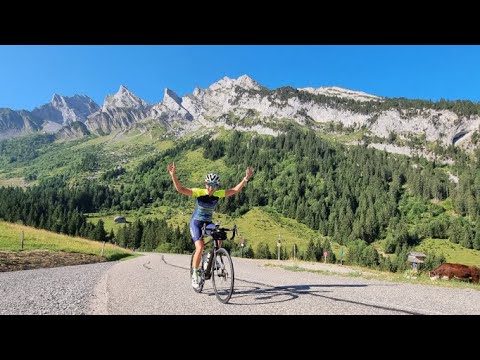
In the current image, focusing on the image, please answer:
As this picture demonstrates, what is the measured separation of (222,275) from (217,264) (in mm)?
521

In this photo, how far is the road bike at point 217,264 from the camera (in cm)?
995

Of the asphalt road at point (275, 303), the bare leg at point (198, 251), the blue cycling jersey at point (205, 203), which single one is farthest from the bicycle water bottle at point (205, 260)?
the blue cycling jersey at point (205, 203)

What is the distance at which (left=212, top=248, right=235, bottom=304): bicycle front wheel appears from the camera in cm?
969

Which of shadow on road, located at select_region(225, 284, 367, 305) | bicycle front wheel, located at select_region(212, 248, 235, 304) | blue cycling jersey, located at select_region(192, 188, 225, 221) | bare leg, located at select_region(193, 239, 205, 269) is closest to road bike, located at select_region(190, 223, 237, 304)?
bicycle front wheel, located at select_region(212, 248, 235, 304)

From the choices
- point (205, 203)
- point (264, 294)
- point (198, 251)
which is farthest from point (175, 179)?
point (264, 294)

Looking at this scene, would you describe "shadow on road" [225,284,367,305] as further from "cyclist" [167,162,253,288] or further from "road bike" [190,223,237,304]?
"cyclist" [167,162,253,288]

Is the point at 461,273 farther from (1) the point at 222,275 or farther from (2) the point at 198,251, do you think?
(2) the point at 198,251

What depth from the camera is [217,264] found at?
1076 centimetres

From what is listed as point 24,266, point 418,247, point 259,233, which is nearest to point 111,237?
point 259,233

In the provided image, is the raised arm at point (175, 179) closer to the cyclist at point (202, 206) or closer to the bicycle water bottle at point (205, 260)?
the cyclist at point (202, 206)
